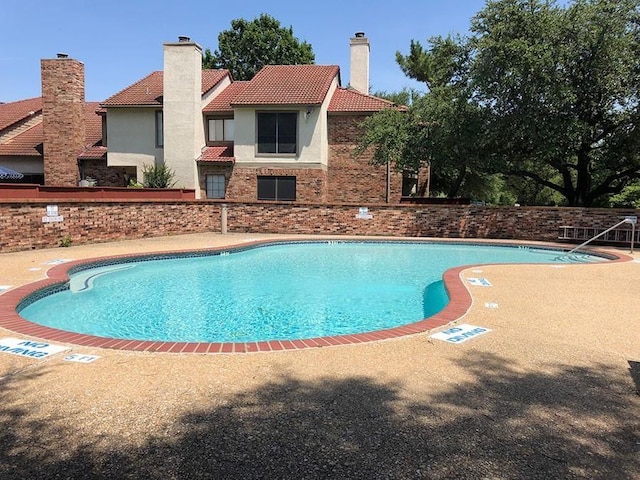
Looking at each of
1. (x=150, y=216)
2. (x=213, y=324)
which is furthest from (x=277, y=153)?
(x=213, y=324)

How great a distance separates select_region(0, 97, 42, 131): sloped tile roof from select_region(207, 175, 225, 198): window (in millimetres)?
14031

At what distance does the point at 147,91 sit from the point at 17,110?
1151 centimetres

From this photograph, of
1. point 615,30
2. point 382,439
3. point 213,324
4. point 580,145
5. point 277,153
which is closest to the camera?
point 382,439

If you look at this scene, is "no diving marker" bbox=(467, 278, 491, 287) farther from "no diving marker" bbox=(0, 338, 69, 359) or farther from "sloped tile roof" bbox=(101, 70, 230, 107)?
"sloped tile roof" bbox=(101, 70, 230, 107)

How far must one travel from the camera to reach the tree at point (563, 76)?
16.6 m

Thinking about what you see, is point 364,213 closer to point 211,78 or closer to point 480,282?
point 480,282

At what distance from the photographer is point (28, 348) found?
4.88 meters

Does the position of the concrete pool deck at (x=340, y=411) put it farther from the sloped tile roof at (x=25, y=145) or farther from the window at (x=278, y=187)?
the sloped tile roof at (x=25, y=145)

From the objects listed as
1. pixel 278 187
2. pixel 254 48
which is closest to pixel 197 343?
pixel 278 187

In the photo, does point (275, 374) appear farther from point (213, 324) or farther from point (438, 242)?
point (438, 242)

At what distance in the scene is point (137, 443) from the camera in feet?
9.80

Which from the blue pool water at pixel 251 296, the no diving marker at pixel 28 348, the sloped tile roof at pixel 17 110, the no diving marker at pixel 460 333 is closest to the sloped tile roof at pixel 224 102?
the blue pool water at pixel 251 296

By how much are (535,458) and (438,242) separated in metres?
16.1

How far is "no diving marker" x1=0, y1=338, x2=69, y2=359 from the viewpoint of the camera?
185 inches
